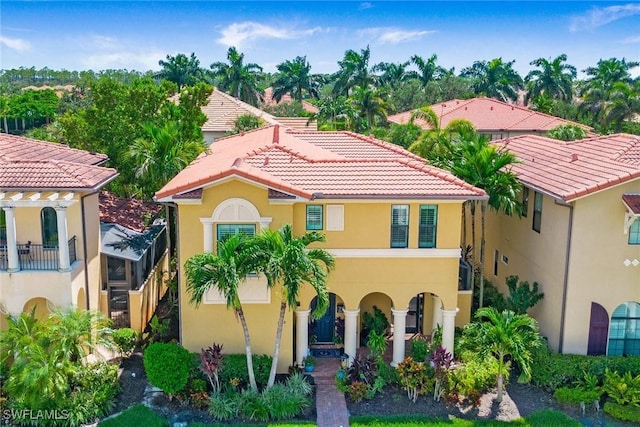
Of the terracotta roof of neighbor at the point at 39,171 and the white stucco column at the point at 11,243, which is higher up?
the terracotta roof of neighbor at the point at 39,171

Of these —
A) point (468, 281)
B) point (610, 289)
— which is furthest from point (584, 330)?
point (468, 281)

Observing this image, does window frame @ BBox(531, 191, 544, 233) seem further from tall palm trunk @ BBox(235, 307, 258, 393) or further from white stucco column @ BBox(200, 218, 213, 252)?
white stucco column @ BBox(200, 218, 213, 252)

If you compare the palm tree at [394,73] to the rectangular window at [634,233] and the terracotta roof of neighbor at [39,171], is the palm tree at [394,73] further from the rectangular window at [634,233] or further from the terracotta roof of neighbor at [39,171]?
the terracotta roof of neighbor at [39,171]

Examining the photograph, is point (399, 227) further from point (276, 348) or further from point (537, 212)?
point (537, 212)

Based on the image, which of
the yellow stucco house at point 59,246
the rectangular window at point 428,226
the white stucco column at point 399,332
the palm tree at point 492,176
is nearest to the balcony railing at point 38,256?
the yellow stucco house at point 59,246

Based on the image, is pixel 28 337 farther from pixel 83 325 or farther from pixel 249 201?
pixel 249 201
